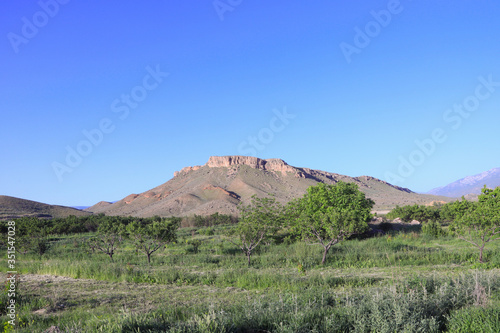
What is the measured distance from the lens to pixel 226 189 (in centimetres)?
12262

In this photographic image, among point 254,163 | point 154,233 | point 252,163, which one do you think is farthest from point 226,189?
point 154,233

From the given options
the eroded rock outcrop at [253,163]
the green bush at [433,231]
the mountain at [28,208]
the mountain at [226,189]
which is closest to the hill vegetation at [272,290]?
the green bush at [433,231]

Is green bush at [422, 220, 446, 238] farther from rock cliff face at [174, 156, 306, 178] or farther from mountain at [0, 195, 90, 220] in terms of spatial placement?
rock cliff face at [174, 156, 306, 178]

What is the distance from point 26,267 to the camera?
18.4 metres

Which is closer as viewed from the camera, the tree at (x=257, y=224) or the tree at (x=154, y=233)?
the tree at (x=257, y=224)

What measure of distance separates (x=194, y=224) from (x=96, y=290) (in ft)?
165

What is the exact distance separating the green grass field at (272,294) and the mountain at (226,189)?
76.8 metres

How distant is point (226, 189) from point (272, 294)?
11346 cm

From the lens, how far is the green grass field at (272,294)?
6500 mm

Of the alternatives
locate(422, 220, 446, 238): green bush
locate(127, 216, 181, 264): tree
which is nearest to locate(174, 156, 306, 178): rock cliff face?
locate(422, 220, 446, 238): green bush

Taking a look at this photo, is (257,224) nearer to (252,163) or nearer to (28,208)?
(28,208)

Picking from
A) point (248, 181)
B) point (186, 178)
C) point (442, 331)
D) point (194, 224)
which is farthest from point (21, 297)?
point (186, 178)

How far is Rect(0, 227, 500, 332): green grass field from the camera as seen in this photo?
650 centimetres

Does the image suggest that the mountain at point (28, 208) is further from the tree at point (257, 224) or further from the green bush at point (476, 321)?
the green bush at point (476, 321)
